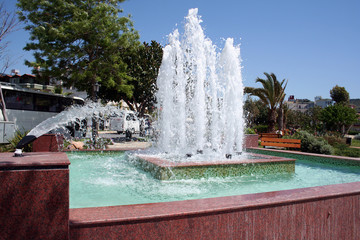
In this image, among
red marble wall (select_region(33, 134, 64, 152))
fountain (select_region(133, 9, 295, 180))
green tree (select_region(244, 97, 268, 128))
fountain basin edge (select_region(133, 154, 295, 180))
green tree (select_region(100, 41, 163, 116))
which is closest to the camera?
fountain basin edge (select_region(133, 154, 295, 180))

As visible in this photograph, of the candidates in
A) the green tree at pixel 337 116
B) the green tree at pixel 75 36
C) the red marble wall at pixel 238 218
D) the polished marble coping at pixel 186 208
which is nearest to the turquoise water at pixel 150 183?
the polished marble coping at pixel 186 208

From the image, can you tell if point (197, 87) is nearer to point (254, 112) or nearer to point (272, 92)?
point (272, 92)

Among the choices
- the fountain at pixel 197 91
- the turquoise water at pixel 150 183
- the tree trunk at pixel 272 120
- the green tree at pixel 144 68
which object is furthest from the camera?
the tree trunk at pixel 272 120

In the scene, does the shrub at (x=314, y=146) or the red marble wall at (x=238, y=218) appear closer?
the red marble wall at (x=238, y=218)

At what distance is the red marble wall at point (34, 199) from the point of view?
79.7 inches

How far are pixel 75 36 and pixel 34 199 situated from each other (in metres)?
18.1

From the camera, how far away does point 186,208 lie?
9.30ft

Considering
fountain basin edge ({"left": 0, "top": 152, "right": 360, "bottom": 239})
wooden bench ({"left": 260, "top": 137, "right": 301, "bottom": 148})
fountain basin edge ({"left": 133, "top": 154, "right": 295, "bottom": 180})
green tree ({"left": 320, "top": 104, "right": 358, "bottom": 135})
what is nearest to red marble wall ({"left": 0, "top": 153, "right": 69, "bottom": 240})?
fountain basin edge ({"left": 0, "top": 152, "right": 360, "bottom": 239})

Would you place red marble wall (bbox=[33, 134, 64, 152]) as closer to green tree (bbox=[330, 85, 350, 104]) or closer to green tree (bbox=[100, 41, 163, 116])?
green tree (bbox=[100, 41, 163, 116])

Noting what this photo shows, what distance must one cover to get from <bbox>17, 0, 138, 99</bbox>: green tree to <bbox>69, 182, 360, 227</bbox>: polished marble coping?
53.1 feet

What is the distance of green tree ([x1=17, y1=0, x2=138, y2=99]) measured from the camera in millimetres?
17812

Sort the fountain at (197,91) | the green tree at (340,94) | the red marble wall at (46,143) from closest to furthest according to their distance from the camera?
the red marble wall at (46,143), the fountain at (197,91), the green tree at (340,94)

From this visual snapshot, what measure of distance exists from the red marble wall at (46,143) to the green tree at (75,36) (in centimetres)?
963

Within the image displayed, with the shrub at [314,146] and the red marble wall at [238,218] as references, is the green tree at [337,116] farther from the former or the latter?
the red marble wall at [238,218]
